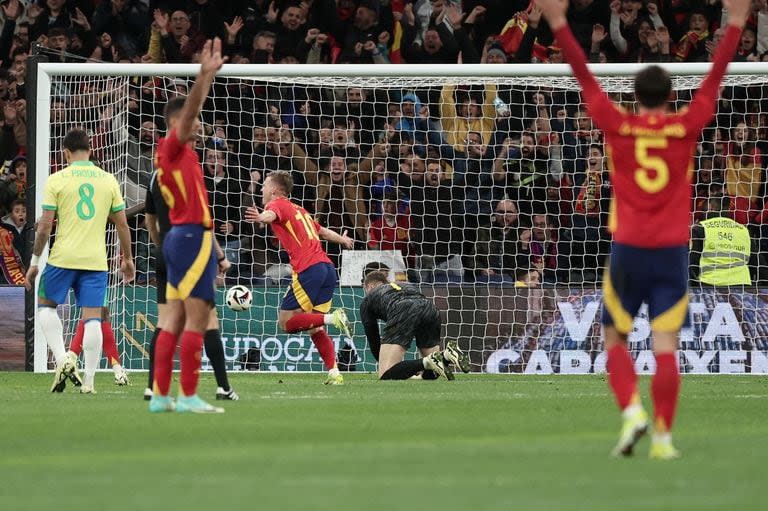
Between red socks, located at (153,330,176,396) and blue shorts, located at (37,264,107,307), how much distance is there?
10.3ft

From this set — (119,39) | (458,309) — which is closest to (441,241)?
(458,309)

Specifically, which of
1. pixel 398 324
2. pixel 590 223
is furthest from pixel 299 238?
pixel 590 223

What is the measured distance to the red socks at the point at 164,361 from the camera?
376 inches

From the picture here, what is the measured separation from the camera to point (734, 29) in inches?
295

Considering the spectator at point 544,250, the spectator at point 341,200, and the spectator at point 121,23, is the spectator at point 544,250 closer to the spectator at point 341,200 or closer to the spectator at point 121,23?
the spectator at point 341,200

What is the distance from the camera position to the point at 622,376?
7.05 meters

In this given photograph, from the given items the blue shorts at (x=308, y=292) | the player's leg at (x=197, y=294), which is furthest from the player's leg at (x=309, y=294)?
the player's leg at (x=197, y=294)

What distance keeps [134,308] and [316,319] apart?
321 cm

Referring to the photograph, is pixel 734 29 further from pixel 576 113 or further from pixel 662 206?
pixel 576 113

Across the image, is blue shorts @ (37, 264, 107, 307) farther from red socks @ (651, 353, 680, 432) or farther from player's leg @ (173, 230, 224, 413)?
red socks @ (651, 353, 680, 432)

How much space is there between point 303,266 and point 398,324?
1.17 metres

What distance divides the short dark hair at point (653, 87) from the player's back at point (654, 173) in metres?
0.08

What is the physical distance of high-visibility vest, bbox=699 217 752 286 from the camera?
17.6 metres

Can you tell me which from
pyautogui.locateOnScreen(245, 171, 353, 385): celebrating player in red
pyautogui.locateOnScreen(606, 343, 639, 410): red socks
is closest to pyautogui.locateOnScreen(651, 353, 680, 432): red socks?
pyautogui.locateOnScreen(606, 343, 639, 410): red socks
